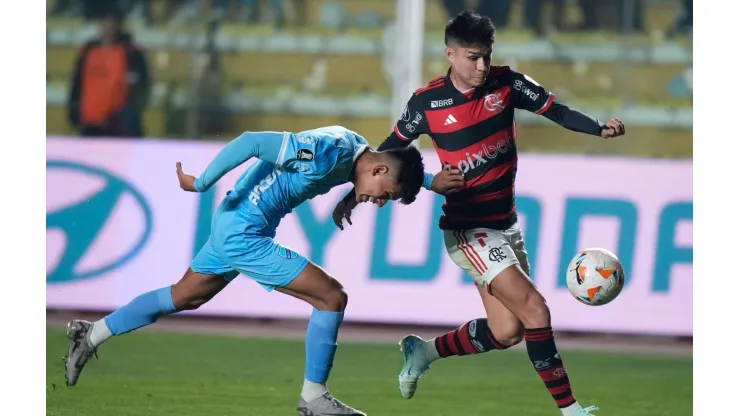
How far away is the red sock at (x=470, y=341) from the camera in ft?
18.7

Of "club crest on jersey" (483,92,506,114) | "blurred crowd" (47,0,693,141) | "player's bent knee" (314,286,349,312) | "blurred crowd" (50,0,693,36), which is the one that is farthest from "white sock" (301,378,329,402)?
"blurred crowd" (50,0,693,36)

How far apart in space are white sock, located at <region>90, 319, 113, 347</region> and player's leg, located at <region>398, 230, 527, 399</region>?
4.83 feet

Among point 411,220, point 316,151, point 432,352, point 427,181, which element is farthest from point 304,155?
point 411,220

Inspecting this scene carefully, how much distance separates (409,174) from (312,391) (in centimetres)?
105

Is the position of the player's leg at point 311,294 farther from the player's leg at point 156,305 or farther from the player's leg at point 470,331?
the player's leg at point 470,331

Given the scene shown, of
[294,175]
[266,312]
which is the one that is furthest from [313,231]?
[294,175]

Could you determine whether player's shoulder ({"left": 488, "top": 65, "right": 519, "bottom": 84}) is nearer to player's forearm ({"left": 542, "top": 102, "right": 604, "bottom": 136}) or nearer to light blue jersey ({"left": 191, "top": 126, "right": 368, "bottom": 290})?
player's forearm ({"left": 542, "top": 102, "right": 604, "bottom": 136})

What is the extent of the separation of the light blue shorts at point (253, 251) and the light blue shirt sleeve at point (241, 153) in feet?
0.85

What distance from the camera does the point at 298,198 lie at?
5316 mm

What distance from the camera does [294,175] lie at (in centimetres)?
524

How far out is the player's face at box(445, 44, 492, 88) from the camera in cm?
521

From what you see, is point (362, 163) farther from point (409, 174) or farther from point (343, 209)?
point (343, 209)

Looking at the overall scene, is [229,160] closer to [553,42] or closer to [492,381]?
[492,381]
